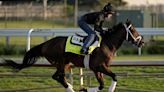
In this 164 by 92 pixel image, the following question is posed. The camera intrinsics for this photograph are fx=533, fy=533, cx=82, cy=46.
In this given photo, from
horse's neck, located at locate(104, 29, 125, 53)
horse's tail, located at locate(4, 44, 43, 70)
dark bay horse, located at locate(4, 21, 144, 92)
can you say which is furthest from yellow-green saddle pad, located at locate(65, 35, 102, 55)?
horse's tail, located at locate(4, 44, 43, 70)

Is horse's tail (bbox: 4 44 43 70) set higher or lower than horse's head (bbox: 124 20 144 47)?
lower

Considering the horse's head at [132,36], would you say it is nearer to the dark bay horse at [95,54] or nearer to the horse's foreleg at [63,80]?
the dark bay horse at [95,54]

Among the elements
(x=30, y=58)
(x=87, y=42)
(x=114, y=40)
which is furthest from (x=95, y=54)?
(x=30, y=58)

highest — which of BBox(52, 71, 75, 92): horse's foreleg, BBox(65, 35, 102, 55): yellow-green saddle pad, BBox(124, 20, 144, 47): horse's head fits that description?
BBox(124, 20, 144, 47): horse's head

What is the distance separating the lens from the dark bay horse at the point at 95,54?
9.73 meters

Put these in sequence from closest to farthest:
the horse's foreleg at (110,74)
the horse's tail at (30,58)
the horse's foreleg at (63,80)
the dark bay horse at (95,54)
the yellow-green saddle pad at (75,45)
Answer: the horse's foreleg at (110,74), the dark bay horse at (95,54), the yellow-green saddle pad at (75,45), the horse's foreleg at (63,80), the horse's tail at (30,58)

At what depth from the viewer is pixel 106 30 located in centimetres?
1005

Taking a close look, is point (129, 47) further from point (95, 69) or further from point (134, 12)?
point (95, 69)

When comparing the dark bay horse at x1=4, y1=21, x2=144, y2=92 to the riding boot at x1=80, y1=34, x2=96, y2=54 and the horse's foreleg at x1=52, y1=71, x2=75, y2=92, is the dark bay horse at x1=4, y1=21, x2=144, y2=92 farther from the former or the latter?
the riding boot at x1=80, y1=34, x2=96, y2=54

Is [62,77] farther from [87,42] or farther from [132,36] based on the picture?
[132,36]

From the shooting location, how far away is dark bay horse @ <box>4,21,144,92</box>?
973 centimetres

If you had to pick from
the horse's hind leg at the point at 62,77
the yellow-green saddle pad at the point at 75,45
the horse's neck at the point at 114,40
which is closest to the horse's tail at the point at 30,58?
the horse's hind leg at the point at 62,77

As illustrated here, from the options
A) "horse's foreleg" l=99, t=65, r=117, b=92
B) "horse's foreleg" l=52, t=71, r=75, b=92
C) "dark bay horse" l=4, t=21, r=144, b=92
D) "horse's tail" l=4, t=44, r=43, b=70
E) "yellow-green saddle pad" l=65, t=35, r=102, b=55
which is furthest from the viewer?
"horse's tail" l=4, t=44, r=43, b=70

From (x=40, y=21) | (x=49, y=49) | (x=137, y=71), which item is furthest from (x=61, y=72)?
(x=40, y=21)
